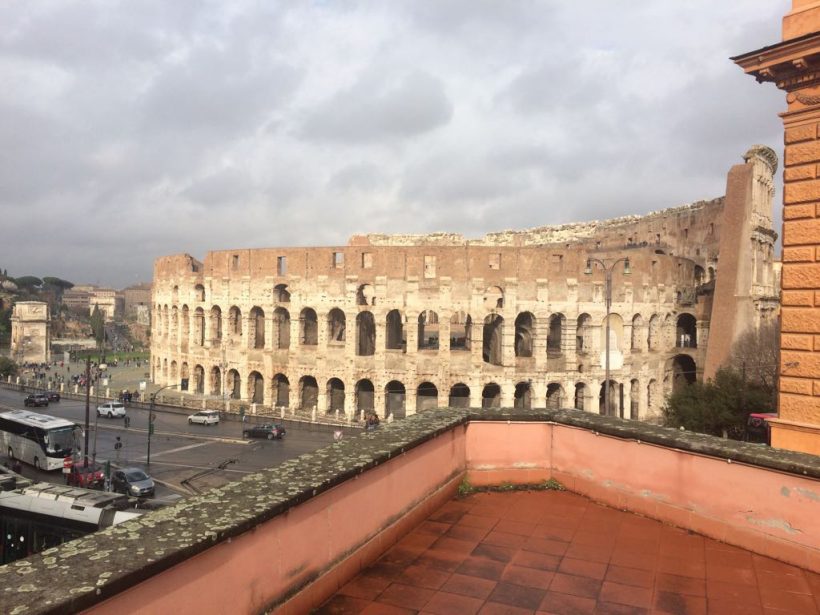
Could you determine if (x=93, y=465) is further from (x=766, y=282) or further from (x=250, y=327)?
(x=766, y=282)

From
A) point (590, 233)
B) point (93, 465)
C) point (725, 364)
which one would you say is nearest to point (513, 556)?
point (93, 465)

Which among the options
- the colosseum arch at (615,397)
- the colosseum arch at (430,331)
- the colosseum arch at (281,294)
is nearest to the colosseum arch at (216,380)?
the colosseum arch at (281,294)

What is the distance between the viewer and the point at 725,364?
3167cm

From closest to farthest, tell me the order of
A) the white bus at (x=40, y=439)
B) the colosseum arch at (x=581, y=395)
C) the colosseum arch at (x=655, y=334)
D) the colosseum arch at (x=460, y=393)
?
the white bus at (x=40, y=439)
the colosseum arch at (x=460, y=393)
the colosseum arch at (x=581, y=395)
the colosseum arch at (x=655, y=334)

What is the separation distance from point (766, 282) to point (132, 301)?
150 meters

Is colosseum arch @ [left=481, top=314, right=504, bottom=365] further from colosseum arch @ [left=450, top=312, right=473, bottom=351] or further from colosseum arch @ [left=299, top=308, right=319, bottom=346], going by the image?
colosseum arch @ [left=299, top=308, right=319, bottom=346]

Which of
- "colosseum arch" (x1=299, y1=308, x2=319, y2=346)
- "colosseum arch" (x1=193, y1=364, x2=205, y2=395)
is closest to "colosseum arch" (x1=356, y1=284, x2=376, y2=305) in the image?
"colosseum arch" (x1=299, y1=308, x2=319, y2=346)

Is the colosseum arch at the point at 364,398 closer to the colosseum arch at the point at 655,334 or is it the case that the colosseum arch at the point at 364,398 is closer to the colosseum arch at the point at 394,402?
the colosseum arch at the point at 394,402

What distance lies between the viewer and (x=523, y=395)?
35094 millimetres

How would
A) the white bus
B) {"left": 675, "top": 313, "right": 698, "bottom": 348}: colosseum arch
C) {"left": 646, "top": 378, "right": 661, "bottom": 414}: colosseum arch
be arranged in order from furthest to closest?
{"left": 675, "top": 313, "right": 698, "bottom": 348}: colosseum arch → {"left": 646, "top": 378, "right": 661, "bottom": 414}: colosseum arch → the white bus

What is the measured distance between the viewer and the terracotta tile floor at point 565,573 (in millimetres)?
3834

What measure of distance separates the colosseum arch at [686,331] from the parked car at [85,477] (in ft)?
125

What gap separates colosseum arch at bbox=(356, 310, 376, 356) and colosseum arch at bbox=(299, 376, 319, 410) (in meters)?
3.74

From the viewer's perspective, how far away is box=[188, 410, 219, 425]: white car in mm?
33375
